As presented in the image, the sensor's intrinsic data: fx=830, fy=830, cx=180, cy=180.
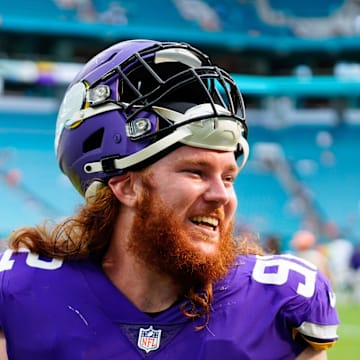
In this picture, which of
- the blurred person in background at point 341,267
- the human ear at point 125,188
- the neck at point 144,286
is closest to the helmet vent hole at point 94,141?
the human ear at point 125,188

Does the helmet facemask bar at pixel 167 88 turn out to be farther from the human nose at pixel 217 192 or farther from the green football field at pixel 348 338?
the green football field at pixel 348 338

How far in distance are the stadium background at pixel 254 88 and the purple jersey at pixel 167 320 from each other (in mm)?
15362

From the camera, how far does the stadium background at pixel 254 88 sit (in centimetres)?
1836

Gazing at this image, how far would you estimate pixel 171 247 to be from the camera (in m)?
1.81

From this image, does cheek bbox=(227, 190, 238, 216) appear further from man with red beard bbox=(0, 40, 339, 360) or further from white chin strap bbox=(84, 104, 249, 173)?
white chin strap bbox=(84, 104, 249, 173)

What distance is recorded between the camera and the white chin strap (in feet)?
5.92

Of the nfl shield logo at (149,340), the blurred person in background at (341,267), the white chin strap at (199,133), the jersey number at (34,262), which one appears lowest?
the blurred person in background at (341,267)

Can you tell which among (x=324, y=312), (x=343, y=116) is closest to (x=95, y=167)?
(x=324, y=312)

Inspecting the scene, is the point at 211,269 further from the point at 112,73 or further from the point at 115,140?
the point at 112,73

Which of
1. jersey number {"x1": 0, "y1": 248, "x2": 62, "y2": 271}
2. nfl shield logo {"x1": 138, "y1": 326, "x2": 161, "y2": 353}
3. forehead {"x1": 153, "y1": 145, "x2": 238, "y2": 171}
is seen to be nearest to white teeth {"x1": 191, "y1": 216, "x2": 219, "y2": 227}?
forehead {"x1": 153, "y1": 145, "x2": 238, "y2": 171}

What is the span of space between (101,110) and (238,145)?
0.33 metres

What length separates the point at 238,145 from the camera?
1.92m

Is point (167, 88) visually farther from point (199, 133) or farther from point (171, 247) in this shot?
point (171, 247)

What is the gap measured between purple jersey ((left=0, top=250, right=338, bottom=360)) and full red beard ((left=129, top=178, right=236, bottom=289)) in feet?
0.23
